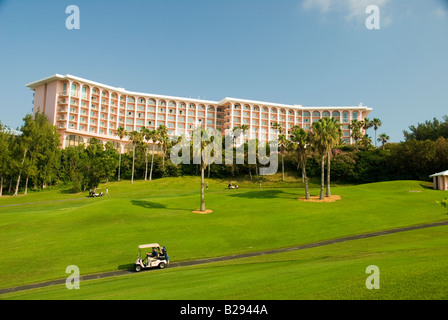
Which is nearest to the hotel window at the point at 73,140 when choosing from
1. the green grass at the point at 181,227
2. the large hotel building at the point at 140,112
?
the large hotel building at the point at 140,112

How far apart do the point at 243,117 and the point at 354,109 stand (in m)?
59.4

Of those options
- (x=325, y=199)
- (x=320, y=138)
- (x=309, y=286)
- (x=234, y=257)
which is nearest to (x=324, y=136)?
(x=320, y=138)

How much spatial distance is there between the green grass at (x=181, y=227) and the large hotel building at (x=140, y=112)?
3100 inches

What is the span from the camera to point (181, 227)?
108ft

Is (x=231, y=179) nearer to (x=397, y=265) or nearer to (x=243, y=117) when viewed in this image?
(x=243, y=117)

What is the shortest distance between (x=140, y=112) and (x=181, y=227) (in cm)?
11700

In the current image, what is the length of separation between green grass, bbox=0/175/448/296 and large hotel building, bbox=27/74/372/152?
78.7 m

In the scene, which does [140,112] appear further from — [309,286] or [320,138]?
[309,286]

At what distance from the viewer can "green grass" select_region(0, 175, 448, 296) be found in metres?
23.3

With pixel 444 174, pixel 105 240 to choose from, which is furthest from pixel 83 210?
pixel 444 174

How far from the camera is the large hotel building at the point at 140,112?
115875 mm

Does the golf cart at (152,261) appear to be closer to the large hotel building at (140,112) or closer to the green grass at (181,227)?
the green grass at (181,227)

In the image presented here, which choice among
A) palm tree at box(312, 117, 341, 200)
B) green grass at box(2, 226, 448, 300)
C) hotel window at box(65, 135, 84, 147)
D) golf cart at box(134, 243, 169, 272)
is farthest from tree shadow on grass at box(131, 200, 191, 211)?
hotel window at box(65, 135, 84, 147)

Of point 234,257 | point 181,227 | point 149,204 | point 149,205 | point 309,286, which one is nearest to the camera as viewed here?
point 309,286
